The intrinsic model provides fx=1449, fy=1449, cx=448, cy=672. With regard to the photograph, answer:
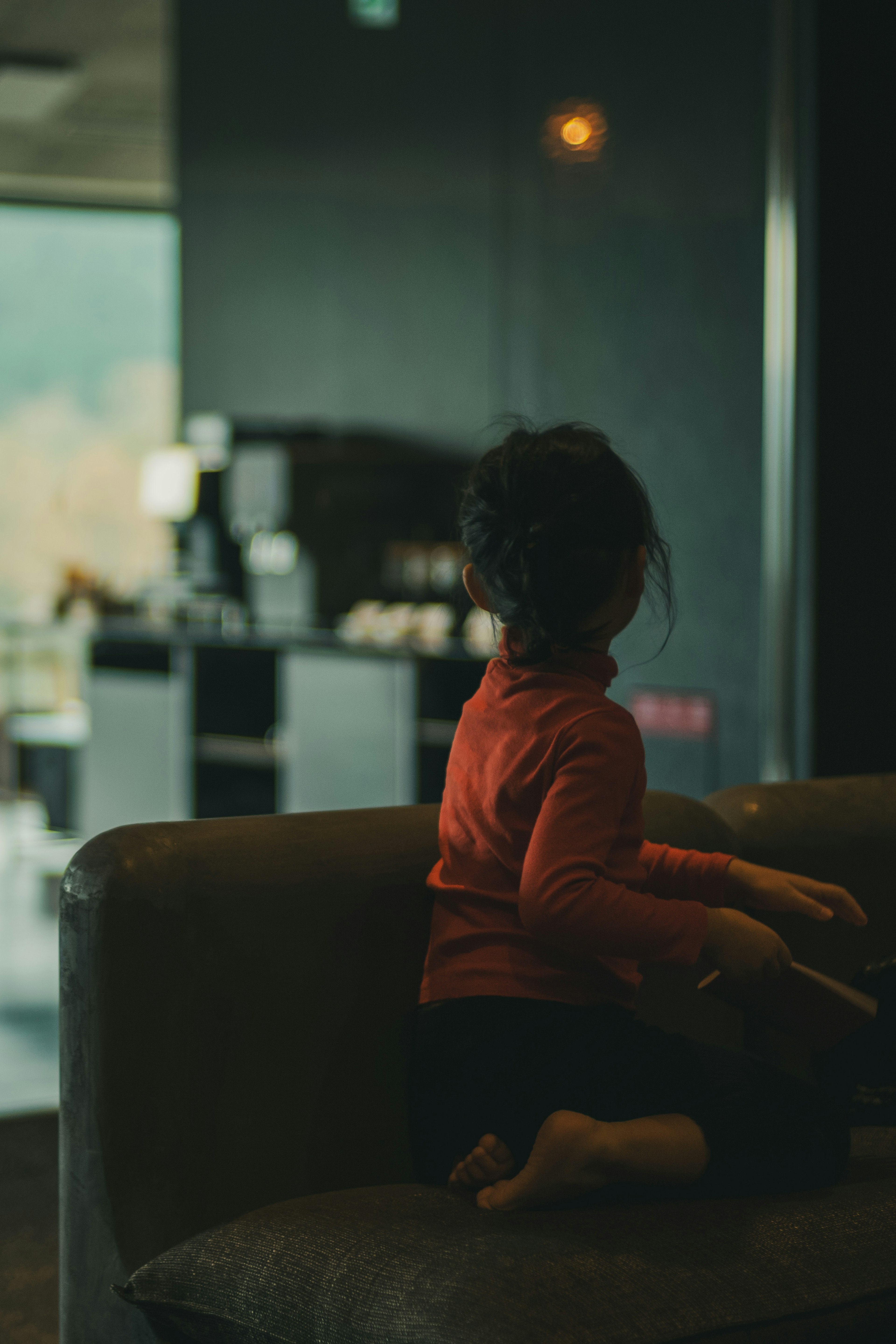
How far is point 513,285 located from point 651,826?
9.18 ft

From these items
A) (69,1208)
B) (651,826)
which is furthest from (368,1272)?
(651,826)

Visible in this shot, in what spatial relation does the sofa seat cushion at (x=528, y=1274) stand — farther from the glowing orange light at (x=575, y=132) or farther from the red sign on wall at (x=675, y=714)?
the glowing orange light at (x=575, y=132)

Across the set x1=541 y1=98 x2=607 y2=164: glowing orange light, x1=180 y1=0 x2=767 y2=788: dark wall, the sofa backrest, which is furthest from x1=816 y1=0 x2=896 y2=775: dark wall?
the sofa backrest

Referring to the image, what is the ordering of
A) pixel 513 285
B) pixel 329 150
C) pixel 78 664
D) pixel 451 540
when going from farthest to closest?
1. pixel 78 664
2. pixel 329 150
3. pixel 451 540
4. pixel 513 285

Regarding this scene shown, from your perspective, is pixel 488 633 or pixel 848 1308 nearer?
pixel 848 1308

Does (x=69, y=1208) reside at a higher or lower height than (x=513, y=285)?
lower

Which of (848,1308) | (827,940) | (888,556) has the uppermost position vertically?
(888,556)

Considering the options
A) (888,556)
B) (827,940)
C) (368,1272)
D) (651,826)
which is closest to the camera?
(368,1272)

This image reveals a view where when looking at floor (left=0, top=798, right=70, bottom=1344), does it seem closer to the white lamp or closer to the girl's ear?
the girl's ear

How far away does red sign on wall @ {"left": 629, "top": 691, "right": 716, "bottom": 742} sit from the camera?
3266mm

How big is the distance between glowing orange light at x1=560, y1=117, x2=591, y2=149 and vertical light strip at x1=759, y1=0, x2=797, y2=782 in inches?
25.6

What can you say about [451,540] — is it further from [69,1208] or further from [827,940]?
[69,1208]

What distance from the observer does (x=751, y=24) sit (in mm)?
3107

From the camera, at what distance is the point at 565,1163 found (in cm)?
123
